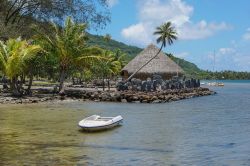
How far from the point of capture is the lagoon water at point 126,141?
1408cm

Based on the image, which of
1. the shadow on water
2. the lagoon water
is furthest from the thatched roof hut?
the shadow on water

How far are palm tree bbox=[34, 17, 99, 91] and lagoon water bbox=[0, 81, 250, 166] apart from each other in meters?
11.9

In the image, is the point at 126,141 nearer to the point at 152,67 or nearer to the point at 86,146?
the point at 86,146

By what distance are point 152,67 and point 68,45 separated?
19.3 m

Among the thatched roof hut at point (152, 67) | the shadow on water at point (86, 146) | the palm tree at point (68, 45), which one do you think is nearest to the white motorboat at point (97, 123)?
the shadow on water at point (86, 146)

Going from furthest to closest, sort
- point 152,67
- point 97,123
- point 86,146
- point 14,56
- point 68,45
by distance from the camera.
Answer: point 152,67
point 68,45
point 14,56
point 97,123
point 86,146

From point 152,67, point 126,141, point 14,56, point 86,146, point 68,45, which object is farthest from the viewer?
point 152,67

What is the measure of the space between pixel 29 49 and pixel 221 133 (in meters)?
17.6

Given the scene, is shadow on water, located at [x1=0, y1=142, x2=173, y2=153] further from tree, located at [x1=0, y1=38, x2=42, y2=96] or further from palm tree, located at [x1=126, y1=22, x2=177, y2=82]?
palm tree, located at [x1=126, y1=22, x2=177, y2=82]

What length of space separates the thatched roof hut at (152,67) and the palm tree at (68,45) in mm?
16397

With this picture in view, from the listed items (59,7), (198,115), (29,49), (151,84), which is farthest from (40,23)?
(198,115)

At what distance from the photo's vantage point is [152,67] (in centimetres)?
5659

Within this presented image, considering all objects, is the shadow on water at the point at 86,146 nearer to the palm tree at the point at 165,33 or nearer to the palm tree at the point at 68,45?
the palm tree at the point at 68,45

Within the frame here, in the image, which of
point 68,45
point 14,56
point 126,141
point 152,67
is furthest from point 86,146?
point 152,67
